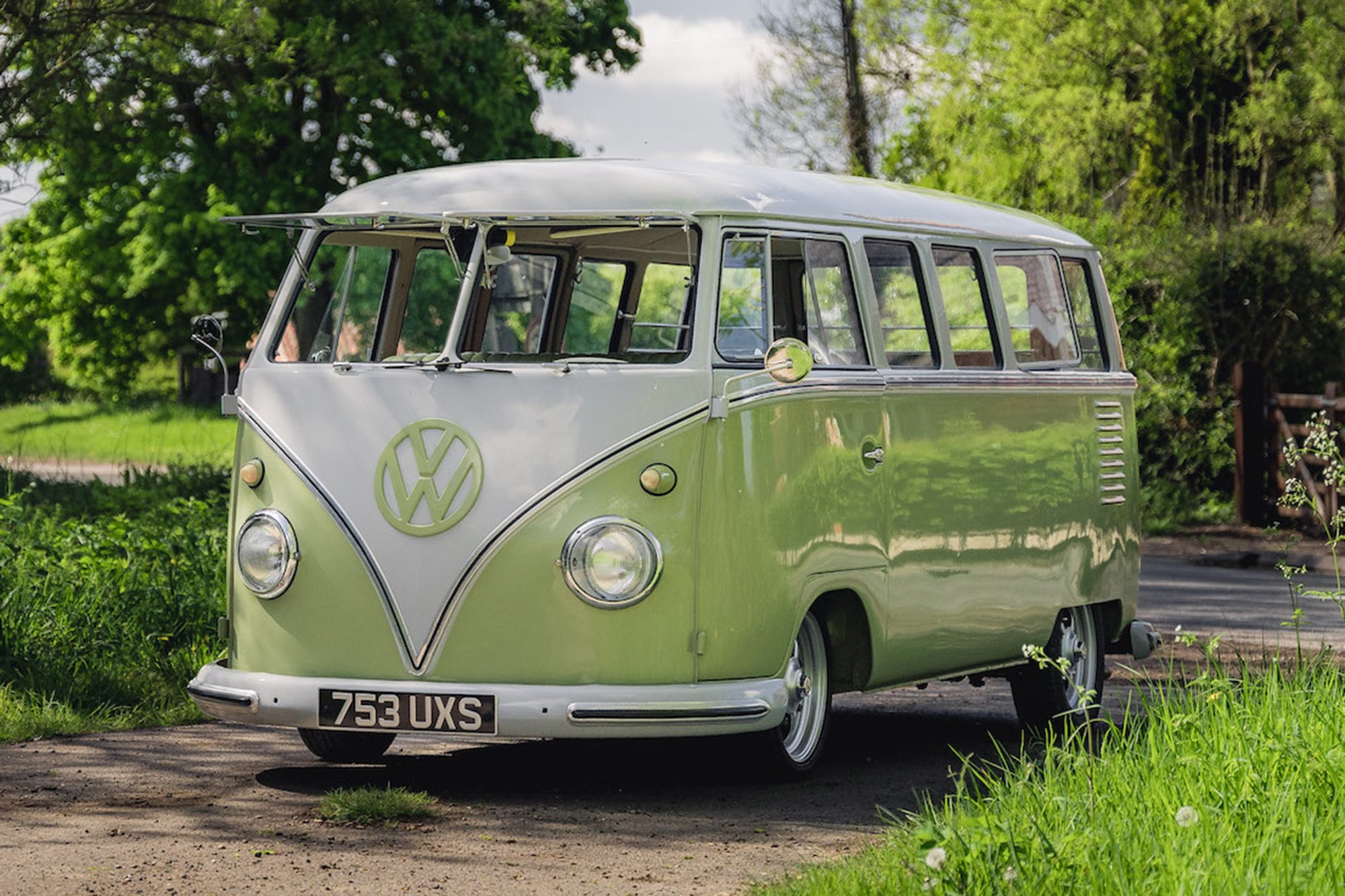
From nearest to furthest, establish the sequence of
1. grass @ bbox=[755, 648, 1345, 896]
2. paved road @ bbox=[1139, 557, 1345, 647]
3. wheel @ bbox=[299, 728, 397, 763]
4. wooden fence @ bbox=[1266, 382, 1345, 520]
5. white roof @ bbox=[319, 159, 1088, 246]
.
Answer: grass @ bbox=[755, 648, 1345, 896] → white roof @ bbox=[319, 159, 1088, 246] → wheel @ bbox=[299, 728, 397, 763] → paved road @ bbox=[1139, 557, 1345, 647] → wooden fence @ bbox=[1266, 382, 1345, 520]

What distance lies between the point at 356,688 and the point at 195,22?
7.81 meters

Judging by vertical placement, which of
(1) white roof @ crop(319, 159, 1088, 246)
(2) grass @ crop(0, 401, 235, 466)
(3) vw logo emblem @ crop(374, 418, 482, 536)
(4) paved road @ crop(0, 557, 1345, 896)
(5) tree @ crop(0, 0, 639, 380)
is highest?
(5) tree @ crop(0, 0, 639, 380)

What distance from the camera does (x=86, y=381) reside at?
44.5 metres

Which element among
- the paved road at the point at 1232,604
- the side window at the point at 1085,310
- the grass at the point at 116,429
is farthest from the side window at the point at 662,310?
the grass at the point at 116,429

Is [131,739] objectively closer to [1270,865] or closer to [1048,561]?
[1048,561]

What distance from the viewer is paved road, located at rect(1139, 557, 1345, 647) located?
530 inches

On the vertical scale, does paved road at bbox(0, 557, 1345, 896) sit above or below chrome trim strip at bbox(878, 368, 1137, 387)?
below

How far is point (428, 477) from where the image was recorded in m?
7.45

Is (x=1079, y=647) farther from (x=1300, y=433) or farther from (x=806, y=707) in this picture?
(x=1300, y=433)

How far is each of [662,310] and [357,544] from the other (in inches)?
64.4

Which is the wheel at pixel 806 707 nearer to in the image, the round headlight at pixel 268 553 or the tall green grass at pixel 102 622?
the round headlight at pixel 268 553

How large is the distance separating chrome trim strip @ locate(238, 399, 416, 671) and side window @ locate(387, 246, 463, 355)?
31.9 inches

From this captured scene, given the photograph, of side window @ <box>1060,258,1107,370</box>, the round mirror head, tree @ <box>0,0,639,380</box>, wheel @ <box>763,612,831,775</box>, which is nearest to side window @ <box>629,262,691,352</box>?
the round mirror head

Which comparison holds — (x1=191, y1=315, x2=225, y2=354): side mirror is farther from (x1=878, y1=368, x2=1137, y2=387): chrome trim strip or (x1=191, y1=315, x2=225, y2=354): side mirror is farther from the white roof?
(x1=878, y1=368, x2=1137, y2=387): chrome trim strip
